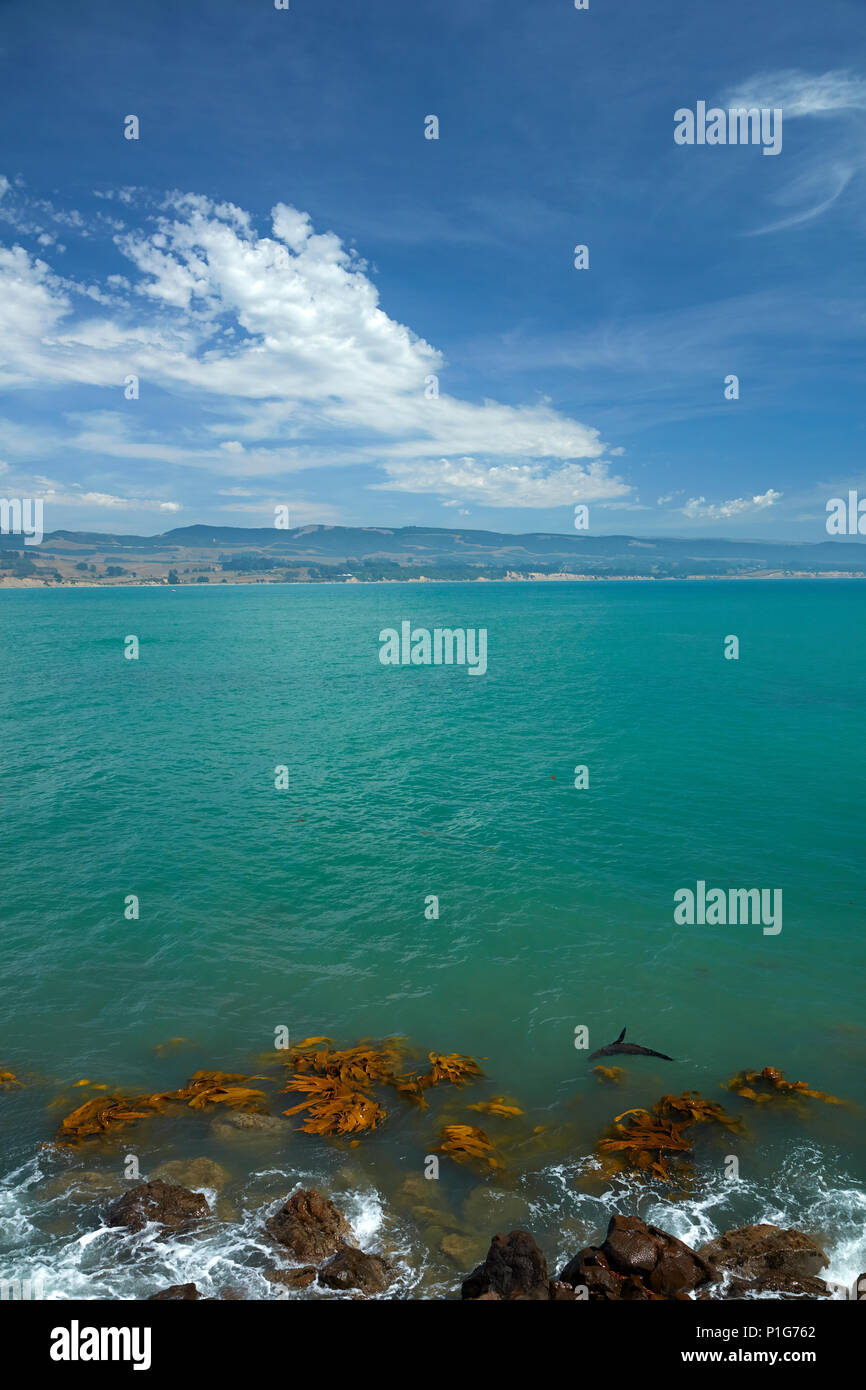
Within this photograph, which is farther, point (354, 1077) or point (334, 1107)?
point (354, 1077)

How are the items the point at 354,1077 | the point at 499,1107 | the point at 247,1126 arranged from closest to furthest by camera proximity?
the point at 247,1126
the point at 499,1107
the point at 354,1077

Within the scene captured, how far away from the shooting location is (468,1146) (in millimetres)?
18406

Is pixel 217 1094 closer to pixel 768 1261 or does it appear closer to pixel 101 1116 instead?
pixel 101 1116

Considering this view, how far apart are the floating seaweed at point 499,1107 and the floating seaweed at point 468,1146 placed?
2.56ft

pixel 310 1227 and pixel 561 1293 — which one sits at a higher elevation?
pixel 561 1293

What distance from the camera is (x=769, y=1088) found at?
20766 millimetres

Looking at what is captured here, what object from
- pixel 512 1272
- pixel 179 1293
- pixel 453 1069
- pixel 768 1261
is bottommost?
pixel 453 1069

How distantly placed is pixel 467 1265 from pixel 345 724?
55883 millimetres

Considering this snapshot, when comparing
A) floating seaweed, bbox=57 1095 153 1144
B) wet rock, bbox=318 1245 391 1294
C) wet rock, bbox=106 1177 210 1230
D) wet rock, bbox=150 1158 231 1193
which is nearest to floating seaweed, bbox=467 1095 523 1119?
wet rock, bbox=318 1245 391 1294

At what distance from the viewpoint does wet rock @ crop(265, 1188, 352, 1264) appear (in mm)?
14984

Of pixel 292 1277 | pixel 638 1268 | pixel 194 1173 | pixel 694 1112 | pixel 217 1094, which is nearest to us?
pixel 638 1268

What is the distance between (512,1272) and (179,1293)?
21.1 feet

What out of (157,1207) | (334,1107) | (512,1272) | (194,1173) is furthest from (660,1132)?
(157,1207)
